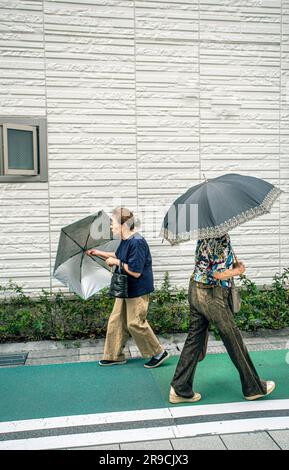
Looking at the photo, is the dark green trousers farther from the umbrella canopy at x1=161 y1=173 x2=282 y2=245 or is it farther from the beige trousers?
the beige trousers

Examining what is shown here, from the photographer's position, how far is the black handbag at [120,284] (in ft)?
16.8

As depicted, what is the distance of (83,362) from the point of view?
5520mm

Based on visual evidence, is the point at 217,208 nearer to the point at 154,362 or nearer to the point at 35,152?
the point at 154,362

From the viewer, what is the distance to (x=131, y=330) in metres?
5.21

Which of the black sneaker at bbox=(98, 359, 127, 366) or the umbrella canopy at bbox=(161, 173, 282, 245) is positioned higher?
the umbrella canopy at bbox=(161, 173, 282, 245)

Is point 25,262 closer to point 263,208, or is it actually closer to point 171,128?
point 171,128

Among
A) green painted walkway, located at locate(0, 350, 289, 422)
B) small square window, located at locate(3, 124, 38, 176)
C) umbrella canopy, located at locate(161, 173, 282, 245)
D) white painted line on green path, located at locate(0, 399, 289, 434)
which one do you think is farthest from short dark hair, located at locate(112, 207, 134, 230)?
small square window, located at locate(3, 124, 38, 176)

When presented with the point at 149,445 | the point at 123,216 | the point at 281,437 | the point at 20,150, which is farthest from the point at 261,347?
the point at 20,150

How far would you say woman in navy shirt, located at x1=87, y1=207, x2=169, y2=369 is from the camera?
202 inches

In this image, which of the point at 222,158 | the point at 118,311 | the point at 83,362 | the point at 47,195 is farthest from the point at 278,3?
the point at 83,362

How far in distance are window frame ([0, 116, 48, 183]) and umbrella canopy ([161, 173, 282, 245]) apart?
326 centimetres

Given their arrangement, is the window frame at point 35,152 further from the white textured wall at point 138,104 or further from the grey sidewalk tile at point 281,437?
the grey sidewalk tile at point 281,437

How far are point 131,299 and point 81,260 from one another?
0.75 meters

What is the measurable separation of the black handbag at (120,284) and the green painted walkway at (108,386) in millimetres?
861
